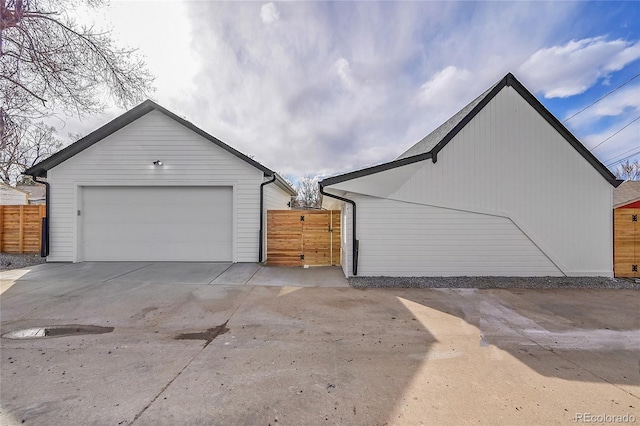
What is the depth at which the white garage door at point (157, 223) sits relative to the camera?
8500 millimetres

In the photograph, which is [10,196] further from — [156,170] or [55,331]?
[55,331]

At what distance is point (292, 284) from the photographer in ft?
19.8

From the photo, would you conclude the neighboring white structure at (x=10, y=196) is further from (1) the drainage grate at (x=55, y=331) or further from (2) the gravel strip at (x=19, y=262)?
(1) the drainage grate at (x=55, y=331)

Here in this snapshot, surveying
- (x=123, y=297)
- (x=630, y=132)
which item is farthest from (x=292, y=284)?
(x=630, y=132)

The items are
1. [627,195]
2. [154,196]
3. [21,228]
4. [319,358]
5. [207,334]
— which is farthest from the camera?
[627,195]

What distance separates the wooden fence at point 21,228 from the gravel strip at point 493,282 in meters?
12.0

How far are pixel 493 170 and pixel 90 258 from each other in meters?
12.7

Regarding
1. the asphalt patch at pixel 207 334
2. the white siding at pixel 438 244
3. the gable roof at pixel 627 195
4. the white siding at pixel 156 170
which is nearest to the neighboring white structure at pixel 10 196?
the white siding at pixel 156 170

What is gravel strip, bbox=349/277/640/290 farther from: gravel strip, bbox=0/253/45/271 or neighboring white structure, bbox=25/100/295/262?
gravel strip, bbox=0/253/45/271

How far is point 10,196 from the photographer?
1867cm

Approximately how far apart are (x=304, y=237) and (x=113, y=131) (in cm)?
723

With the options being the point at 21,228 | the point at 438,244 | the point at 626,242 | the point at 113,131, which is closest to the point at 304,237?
the point at 438,244

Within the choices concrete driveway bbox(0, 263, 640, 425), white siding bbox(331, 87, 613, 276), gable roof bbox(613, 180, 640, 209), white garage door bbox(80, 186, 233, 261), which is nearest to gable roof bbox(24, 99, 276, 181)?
white garage door bbox(80, 186, 233, 261)

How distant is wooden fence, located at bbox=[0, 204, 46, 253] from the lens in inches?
380
